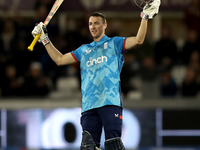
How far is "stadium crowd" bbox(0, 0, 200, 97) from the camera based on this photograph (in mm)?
10898

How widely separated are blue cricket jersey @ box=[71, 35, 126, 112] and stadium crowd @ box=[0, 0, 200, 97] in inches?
200

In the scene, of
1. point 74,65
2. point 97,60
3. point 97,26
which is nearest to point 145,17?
point 97,26

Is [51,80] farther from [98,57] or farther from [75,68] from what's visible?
[98,57]

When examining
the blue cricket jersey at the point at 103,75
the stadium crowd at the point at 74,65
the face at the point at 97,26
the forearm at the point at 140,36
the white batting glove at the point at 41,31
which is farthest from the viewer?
the stadium crowd at the point at 74,65

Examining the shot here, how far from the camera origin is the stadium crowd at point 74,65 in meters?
10.9

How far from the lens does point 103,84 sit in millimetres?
5719

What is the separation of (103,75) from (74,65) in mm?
6052

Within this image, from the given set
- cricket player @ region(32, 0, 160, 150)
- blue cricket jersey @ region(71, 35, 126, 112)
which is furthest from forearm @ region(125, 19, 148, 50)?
blue cricket jersey @ region(71, 35, 126, 112)

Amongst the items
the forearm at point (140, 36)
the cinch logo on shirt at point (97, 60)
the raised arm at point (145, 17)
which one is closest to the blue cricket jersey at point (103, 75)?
the cinch logo on shirt at point (97, 60)

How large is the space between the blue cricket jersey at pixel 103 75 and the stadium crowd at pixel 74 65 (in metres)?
5.08

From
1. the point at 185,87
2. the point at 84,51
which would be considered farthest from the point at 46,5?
the point at 84,51

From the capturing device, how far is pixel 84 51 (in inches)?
236

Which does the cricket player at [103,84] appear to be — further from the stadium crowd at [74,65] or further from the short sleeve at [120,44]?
the stadium crowd at [74,65]

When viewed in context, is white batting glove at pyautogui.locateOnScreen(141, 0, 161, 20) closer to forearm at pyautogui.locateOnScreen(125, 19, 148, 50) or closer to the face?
forearm at pyautogui.locateOnScreen(125, 19, 148, 50)
